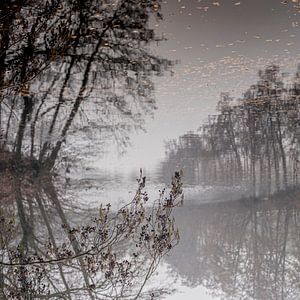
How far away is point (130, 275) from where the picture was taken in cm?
218

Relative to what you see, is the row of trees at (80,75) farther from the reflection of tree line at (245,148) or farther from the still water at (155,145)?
the reflection of tree line at (245,148)

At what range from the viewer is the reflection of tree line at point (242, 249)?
90.4 inches

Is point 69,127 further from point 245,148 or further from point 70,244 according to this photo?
point 245,148

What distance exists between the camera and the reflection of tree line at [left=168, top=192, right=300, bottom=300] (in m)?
2.29

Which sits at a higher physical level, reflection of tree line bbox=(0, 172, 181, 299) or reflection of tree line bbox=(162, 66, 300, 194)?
reflection of tree line bbox=(162, 66, 300, 194)

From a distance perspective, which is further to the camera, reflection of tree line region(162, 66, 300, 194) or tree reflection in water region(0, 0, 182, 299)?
reflection of tree line region(162, 66, 300, 194)

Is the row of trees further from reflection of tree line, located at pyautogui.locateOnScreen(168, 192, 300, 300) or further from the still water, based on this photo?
reflection of tree line, located at pyautogui.locateOnScreen(168, 192, 300, 300)

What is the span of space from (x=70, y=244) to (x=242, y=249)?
2.66 feet

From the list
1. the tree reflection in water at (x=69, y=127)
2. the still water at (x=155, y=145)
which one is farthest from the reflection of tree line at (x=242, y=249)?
the tree reflection in water at (x=69, y=127)

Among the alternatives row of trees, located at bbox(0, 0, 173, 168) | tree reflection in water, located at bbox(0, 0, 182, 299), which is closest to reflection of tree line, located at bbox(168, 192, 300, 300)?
tree reflection in water, located at bbox(0, 0, 182, 299)

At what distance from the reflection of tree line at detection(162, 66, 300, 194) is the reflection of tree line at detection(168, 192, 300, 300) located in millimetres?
121

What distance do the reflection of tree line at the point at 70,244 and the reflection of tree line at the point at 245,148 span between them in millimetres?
311

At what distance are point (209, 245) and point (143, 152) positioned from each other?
530 mm

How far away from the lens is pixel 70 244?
2.10 meters
